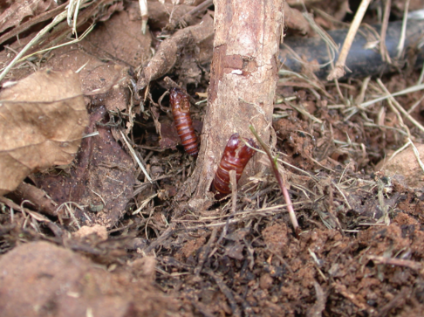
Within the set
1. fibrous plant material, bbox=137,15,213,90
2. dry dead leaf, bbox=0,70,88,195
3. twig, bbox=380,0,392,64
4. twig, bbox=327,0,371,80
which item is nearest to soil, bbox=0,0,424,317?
fibrous plant material, bbox=137,15,213,90

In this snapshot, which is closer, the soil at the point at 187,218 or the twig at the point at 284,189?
the soil at the point at 187,218

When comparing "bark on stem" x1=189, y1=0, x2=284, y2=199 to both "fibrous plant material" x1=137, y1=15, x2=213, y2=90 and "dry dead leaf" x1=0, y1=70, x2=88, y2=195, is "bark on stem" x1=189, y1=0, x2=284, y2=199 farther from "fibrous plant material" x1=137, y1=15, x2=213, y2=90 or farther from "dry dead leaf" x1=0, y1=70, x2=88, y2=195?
"dry dead leaf" x1=0, y1=70, x2=88, y2=195

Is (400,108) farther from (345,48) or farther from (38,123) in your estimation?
(38,123)

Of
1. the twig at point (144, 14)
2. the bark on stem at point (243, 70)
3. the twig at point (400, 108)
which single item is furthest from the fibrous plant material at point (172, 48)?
the twig at point (400, 108)

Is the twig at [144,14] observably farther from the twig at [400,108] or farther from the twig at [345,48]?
the twig at [400,108]

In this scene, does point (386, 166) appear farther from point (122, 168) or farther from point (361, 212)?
point (122, 168)

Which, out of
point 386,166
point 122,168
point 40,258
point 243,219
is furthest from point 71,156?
point 386,166
